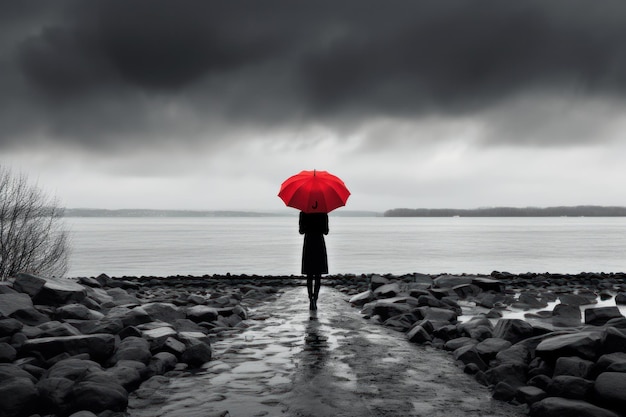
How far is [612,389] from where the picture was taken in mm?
5230

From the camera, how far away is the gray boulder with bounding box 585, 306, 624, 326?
9617mm

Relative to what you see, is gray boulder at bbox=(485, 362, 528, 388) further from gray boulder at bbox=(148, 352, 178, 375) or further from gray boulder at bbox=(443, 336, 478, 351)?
gray boulder at bbox=(148, 352, 178, 375)

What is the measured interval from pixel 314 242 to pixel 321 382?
544 centimetres

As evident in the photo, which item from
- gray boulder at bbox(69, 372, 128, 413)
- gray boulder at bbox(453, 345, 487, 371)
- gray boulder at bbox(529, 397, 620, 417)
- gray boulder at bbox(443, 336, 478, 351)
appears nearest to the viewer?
gray boulder at bbox(529, 397, 620, 417)

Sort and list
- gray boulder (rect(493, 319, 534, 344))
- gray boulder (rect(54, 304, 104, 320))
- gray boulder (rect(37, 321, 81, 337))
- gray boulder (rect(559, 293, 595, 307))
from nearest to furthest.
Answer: gray boulder (rect(37, 321, 81, 337)), gray boulder (rect(493, 319, 534, 344)), gray boulder (rect(54, 304, 104, 320)), gray boulder (rect(559, 293, 595, 307))

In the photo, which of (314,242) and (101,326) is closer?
(101,326)

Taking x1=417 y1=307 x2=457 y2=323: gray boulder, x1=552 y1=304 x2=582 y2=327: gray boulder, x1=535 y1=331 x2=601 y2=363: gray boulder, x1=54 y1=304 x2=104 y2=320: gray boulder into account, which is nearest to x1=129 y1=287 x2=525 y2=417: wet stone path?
x1=535 y1=331 x2=601 y2=363: gray boulder

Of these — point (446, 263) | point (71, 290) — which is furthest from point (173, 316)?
point (446, 263)

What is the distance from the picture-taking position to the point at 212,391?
5.97 metres

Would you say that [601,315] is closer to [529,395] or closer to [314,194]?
[529,395]

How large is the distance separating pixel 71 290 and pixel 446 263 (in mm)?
33455

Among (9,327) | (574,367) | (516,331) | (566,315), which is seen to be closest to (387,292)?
(566,315)

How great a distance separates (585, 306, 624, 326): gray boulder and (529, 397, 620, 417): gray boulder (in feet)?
17.1

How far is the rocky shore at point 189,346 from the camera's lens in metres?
5.31
